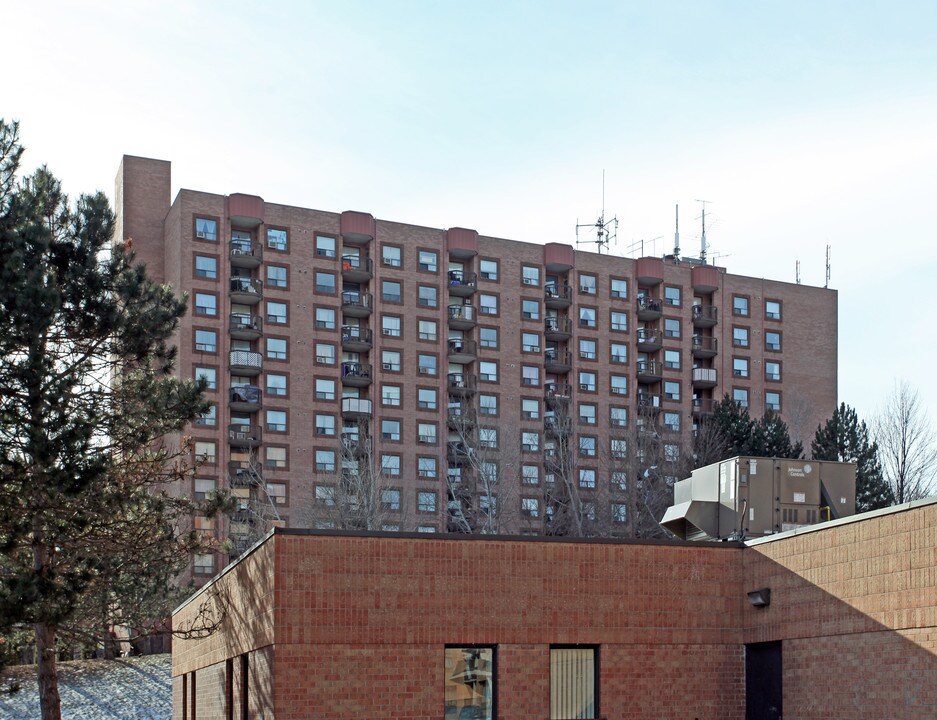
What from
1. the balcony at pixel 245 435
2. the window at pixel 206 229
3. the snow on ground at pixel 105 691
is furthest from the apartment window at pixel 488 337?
the snow on ground at pixel 105 691

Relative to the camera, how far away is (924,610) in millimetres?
17609

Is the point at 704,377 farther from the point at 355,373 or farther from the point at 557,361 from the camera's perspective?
the point at 355,373

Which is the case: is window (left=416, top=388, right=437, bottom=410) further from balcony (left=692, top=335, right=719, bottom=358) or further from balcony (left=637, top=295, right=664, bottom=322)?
balcony (left=692, top=335, right=719, bottom=358)

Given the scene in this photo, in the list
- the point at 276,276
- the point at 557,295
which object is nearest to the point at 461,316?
the point at 557,295

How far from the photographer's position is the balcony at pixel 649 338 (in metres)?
94.2

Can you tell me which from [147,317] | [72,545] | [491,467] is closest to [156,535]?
[72,545]

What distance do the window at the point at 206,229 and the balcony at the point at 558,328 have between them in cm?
2343

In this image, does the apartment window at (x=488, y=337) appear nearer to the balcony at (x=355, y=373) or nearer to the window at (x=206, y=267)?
the balcony at (x=355, y=373)

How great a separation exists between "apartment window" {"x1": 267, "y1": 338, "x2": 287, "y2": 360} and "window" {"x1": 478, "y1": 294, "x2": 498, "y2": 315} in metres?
13.9

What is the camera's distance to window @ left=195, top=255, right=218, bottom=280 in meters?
80.8

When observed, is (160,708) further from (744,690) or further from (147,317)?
(744,690)

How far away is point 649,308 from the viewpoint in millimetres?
94625

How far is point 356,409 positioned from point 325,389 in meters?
2.30

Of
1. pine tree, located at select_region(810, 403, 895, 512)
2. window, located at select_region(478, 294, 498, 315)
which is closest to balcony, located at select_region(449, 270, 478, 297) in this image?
window, located at select_region(478, 294, 498, 315)
